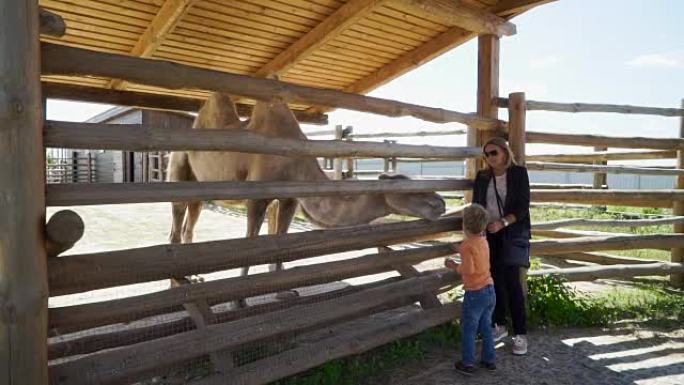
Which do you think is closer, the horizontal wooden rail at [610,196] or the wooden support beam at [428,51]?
the horizontal wooden rail at [610,196]

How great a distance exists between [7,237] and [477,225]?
2.81 metres

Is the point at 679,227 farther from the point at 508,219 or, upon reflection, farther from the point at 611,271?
the point at 508,219

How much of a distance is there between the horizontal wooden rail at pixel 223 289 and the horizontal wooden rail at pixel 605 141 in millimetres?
1800

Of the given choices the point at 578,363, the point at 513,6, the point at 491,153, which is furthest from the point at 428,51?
the point at 578,363

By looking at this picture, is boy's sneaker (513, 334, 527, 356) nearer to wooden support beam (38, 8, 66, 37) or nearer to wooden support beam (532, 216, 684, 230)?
wooden support beam (532, 216, 684, 230)

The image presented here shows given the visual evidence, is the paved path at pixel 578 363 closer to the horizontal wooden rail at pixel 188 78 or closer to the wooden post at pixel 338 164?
the horizontal wooden rail at pixel 188 78

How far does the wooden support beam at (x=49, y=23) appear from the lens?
2318mm

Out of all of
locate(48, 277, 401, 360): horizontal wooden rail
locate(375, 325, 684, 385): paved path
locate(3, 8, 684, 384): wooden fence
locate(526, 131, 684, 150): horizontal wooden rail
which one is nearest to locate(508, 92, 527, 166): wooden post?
locate(3, 8, 684, 384): wooden fence

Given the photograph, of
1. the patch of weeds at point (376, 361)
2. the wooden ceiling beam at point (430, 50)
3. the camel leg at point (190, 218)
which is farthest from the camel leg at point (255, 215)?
the wooden ceiling beam at point (430, 50)

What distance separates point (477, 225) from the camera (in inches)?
138

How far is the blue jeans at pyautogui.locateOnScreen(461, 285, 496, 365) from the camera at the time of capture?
3.61 meters

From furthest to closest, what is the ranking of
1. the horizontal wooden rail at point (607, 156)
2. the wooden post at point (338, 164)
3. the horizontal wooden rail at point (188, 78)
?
1. the wooden post at point (338, 164)
2. the horizontal wooden rail at point (607, 156)
3. the horizontal wooden rail at point (188, 78)

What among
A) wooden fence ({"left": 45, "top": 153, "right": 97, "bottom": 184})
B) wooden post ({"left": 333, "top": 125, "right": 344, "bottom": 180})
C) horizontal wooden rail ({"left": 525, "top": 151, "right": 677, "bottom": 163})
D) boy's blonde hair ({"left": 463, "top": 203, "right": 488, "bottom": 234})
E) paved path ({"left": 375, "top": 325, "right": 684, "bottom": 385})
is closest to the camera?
boy's blonde hair ({"left": 463, "top": 203, "right": 488, "bottom": 234})

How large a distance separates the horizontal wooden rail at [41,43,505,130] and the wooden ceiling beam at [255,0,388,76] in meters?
1.70
